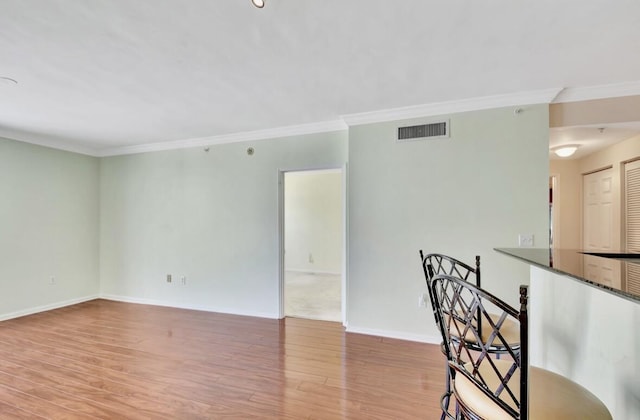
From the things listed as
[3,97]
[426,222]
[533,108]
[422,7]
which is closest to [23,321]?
[3,97]

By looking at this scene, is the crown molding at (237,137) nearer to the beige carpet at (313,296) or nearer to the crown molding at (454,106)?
the crown molding at (454,106)

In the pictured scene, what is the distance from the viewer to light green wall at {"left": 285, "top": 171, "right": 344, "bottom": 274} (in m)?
7.10

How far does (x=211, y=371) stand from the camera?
101 inches

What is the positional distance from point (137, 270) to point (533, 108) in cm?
564

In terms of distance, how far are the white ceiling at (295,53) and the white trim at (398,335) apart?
2439 mm

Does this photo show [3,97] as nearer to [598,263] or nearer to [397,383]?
[397,383]

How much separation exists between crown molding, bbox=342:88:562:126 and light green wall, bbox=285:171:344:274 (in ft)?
11.8

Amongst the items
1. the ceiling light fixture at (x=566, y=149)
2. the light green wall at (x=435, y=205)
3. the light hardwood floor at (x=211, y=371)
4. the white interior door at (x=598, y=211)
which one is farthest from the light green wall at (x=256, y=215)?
the white interior door at (x=598, y=211)

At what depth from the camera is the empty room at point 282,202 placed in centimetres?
164

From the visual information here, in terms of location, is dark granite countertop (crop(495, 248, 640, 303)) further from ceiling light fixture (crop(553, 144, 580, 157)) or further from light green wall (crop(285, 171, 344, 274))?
light green wall (crop(285, 171, 344, 274))

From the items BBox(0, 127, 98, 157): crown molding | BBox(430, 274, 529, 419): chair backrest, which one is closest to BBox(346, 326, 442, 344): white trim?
BBox(430, 274, 529, 419): chair backrest

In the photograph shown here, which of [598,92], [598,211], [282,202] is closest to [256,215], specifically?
[282,202]

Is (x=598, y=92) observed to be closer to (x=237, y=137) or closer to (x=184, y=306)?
(x=237, y=137)

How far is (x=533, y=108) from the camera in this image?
9.26ft
